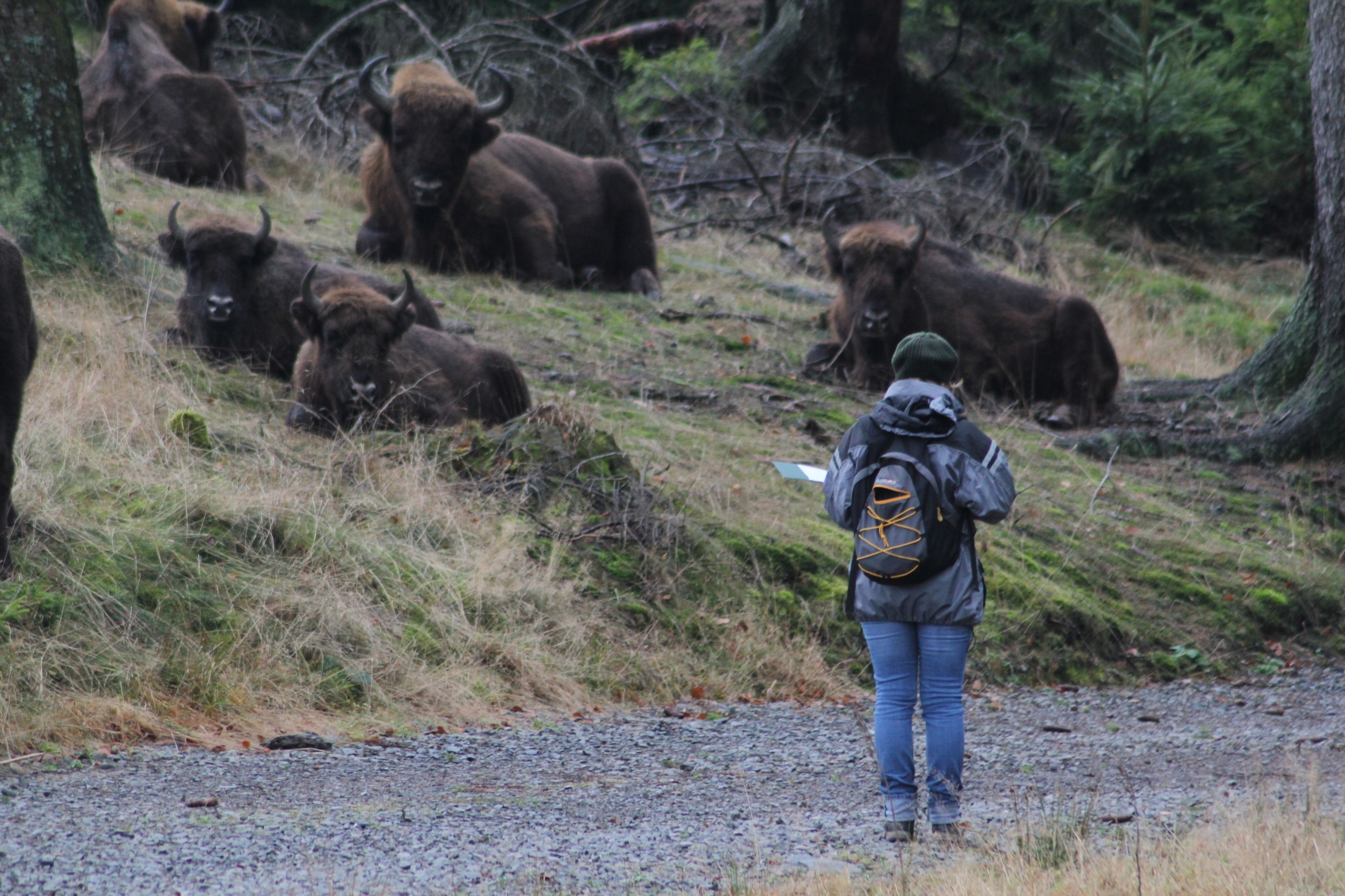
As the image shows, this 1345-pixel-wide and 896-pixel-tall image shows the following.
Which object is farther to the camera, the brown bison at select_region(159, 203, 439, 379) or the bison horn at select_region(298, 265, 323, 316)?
the brown bison at select_region(159, 203, 439, 379)

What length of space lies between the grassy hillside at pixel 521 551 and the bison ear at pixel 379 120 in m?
2.60

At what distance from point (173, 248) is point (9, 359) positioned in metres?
5.23

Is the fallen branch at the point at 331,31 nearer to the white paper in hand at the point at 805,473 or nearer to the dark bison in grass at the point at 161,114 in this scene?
the dark bison in grass at the point at 161,114

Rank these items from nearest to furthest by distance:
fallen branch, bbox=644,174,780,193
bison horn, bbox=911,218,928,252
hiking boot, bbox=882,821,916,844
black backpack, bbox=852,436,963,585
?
1. hiking boot, bbox=882,821,916,844
2. black backpack, bbox=852,436,963,585
3. bison horn, bbox=911,218,928,252
4. fallen branch, bbox=644,174,780,193

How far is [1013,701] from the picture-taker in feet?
27.0

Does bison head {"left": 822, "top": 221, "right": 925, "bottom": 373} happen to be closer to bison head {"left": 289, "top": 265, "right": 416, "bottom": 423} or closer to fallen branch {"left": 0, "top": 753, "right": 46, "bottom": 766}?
bison head {"left": 289, "top": 265, "right": 416, "bottom": 423}

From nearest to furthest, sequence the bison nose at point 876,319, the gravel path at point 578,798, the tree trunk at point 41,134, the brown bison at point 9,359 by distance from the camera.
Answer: the gravel path at point 578,798, the brown bison at point 9,359, the tree trunk at point 41,134, the bison nose at point 876,319

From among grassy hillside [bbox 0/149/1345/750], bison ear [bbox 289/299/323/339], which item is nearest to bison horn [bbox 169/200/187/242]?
grassy hillside [bbox 0/149/1345/750]

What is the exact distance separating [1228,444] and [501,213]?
7.79 metres

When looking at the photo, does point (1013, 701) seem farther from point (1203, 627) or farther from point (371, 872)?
point (371, 872)

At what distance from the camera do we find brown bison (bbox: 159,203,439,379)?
1095cm

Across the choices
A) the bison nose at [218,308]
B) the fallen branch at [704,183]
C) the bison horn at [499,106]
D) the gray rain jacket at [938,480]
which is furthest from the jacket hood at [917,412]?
the fallen branch at [704,183]

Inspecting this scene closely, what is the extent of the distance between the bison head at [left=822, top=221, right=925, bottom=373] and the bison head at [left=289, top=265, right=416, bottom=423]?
4.79 meters

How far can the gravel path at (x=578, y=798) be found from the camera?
14.2 ft
